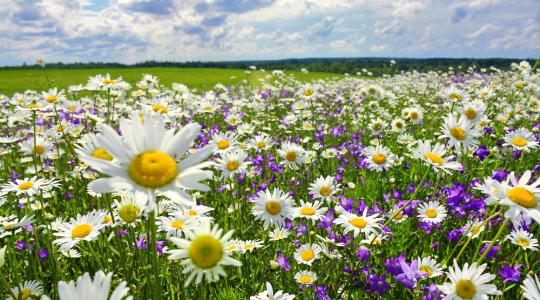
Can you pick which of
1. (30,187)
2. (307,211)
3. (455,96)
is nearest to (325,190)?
(307,211)

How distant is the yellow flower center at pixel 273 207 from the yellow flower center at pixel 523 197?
1.64 metres

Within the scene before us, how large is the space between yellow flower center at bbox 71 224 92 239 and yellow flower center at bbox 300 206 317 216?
165cm

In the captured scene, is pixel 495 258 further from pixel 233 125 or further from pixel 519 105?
pixel 519 105

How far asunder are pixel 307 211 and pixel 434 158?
1.11 m

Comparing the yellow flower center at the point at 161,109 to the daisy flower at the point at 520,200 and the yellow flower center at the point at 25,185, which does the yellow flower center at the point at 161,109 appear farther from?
the daisy flower at the point at 520,200

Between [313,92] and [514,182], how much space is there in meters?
5.20

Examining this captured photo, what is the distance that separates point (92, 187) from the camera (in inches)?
51.0

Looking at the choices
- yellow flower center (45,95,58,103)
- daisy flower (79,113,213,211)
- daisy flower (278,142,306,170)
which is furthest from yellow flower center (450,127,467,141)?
yellow flower center (45,95,58,103)

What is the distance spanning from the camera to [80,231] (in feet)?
8.68

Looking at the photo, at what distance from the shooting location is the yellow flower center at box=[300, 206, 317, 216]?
3.09 metres

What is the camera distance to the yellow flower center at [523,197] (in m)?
2.09

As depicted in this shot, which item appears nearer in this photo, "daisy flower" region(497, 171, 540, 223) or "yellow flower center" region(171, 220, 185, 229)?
"daisy flower" region(497, 171, 540, 223)

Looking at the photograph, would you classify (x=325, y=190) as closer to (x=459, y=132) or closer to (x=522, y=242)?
(x=459, y=132)

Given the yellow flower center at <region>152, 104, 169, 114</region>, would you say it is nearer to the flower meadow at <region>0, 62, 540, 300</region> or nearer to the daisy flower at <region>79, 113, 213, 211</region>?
the flower meadow at <region>0, 62, 540, 300</region>
